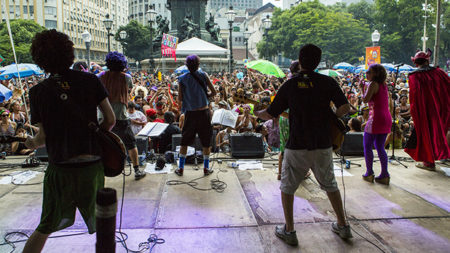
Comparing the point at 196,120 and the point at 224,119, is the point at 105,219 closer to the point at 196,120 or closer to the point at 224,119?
the point at 196,120

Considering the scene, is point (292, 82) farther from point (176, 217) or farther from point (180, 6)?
point (180, 6)

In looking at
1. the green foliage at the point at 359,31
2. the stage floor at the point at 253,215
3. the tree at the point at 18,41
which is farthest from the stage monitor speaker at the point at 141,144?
the green foliage at the point at 359,31

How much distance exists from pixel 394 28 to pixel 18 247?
6440 cm

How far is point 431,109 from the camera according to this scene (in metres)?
6.11

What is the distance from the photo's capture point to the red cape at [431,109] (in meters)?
6.07

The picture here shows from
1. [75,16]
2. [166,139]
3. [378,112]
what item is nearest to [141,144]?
[166,139]

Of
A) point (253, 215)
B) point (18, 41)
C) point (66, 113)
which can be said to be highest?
point (18, 41)

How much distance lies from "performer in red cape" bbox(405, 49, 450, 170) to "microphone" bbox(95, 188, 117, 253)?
5408 millimetres

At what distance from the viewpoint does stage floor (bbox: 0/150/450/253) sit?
3627 mm

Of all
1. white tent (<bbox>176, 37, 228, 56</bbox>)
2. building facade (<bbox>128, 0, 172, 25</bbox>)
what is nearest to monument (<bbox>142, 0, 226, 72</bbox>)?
white tent (<bbox>176, 37, 228, 56</bbox>)

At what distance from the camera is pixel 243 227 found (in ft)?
13.2

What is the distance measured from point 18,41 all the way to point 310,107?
60.0m

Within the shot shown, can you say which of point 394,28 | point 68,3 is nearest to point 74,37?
point 68,3

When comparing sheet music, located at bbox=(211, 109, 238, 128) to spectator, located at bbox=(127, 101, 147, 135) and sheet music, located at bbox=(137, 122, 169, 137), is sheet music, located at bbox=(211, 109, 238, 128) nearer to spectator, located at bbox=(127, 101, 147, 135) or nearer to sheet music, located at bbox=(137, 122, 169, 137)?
sheet music, located at bbox=(137, 122, 169, 137)
